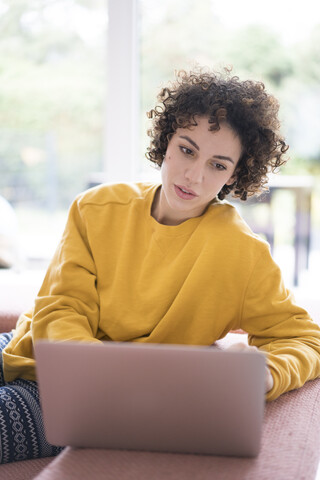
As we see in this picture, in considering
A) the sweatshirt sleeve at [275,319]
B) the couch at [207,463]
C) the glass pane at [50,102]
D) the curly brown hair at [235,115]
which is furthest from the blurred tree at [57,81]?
the couch at [207,463]

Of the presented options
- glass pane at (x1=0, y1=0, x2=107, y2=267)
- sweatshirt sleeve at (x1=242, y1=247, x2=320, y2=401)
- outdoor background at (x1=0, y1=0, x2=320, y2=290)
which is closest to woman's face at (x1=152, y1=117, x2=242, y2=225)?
sweatshirt sleeve at (x1=242, y1=247, x2=320, y2=401)

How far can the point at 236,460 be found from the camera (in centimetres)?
89

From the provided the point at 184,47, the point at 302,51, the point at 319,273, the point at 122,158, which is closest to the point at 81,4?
the point at 184,47

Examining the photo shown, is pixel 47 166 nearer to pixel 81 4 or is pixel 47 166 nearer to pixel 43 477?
pixel 81 4

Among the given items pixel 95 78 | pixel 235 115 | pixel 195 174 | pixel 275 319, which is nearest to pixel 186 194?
pixel 195 174

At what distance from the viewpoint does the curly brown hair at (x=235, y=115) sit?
4.12ft

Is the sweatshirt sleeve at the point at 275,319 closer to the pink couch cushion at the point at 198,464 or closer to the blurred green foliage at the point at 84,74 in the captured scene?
the pink couch cushion at the point at 198,464

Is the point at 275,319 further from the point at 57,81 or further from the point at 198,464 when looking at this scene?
the point at 57,81

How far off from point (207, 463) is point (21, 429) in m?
0.42

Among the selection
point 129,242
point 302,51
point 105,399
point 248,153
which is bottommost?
point 105,399

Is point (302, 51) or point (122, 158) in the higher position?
point (302, 51)

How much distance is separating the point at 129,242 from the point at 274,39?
1.94 m

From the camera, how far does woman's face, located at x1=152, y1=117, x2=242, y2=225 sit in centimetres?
124

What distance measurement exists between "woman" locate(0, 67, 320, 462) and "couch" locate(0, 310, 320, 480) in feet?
0.72
